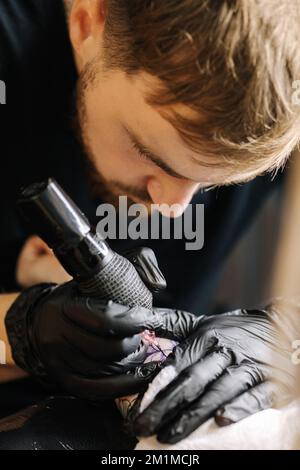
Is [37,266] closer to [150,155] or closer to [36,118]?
[36,118]

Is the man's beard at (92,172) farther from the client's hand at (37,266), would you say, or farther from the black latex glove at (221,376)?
the black latex glove at (221,376)

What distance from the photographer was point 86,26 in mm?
999

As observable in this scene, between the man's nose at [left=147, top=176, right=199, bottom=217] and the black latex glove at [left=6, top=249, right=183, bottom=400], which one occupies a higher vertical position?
the man's nose at [left=147, top=176, right=199, bottom=217]

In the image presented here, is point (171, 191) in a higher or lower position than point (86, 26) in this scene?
lower

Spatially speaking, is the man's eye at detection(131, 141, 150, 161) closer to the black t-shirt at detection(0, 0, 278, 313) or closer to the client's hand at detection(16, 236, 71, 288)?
the black t-shirt at detection(0, 0, 278, 313)

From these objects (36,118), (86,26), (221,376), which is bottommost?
(221,376)

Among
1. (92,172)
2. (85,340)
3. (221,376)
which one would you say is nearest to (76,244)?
(85,340)

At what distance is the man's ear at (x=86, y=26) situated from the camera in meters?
0.95

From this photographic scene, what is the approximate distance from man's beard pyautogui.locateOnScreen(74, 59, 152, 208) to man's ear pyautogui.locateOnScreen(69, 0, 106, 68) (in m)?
0.03

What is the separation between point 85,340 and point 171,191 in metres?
0.29

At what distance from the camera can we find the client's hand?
1.18 m

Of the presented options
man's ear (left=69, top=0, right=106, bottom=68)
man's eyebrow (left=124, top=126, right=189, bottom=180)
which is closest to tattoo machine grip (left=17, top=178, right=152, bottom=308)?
man's eyebrow (left=124, top=126, right=189, bottom=180)

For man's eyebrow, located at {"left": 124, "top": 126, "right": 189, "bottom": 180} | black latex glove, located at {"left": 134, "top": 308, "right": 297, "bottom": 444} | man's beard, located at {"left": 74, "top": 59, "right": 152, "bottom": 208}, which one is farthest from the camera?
man's beard, located at {"left": 74, "top": 59, "right": 152, "bottom": 208}
